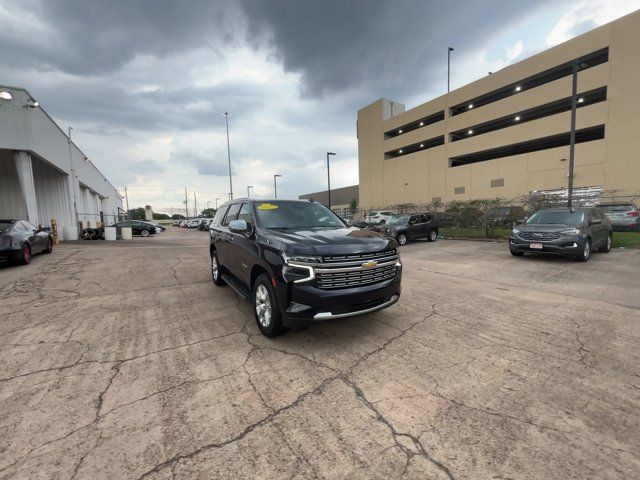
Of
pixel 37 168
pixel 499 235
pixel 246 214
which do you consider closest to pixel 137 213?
pixel 37 168

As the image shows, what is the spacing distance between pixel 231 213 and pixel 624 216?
57.8ft

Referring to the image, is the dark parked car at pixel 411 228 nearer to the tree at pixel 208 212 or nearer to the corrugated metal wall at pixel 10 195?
the corrugated metal wall at pixel 10 195

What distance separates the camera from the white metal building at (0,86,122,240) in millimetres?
13656

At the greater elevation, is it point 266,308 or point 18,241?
point 18,241

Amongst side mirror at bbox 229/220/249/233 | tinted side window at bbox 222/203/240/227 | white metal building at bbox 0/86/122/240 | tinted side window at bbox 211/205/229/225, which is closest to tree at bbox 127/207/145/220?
white metal building at bbox 0/86/122/240

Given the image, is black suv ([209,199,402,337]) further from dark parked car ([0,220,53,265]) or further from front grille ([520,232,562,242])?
dark parked car ([0,220,53,265])

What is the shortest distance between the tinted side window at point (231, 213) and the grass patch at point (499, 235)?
1334cm

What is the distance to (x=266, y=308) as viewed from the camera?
3.79 metres

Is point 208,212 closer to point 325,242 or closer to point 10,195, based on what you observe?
point 10,195

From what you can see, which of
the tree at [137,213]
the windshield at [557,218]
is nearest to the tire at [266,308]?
the windshield at [557,218]

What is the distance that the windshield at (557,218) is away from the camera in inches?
344

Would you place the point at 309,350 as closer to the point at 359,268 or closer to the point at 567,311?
the point at 359,268

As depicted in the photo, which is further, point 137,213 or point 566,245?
point 137,213

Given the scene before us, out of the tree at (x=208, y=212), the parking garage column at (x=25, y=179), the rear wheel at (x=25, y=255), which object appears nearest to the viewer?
the rear wheel at (x=25, y=255)
